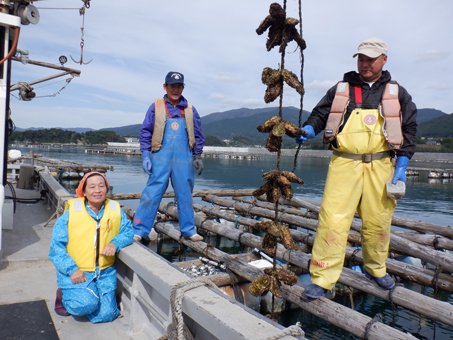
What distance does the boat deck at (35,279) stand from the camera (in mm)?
2643

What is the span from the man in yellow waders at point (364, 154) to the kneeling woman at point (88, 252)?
172 centimetres

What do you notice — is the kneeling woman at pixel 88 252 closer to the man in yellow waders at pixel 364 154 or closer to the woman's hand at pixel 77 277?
the woman's hand at pixel 77 277

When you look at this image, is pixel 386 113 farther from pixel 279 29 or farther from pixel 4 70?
pixel 4 70

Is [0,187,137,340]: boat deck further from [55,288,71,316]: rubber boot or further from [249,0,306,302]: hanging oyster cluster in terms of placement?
[249,0,306,302]: hanging oyster cluster

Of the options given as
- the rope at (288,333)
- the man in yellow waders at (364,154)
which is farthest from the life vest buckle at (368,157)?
the rope at (288,333)

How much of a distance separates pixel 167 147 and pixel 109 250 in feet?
5.59

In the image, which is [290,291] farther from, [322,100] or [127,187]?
[127,187]

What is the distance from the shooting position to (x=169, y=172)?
4316 mm

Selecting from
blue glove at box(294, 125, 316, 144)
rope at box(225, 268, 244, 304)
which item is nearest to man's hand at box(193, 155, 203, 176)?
rope at box(225, 268, 244, 304)

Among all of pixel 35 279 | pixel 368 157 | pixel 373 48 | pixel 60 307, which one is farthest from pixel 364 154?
pixel 35 279

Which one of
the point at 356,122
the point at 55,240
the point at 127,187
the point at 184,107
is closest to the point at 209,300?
the point at 55,240

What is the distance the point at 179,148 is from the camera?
429cm

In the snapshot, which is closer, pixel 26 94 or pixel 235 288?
pixel 235 288

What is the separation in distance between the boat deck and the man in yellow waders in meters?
1.69
